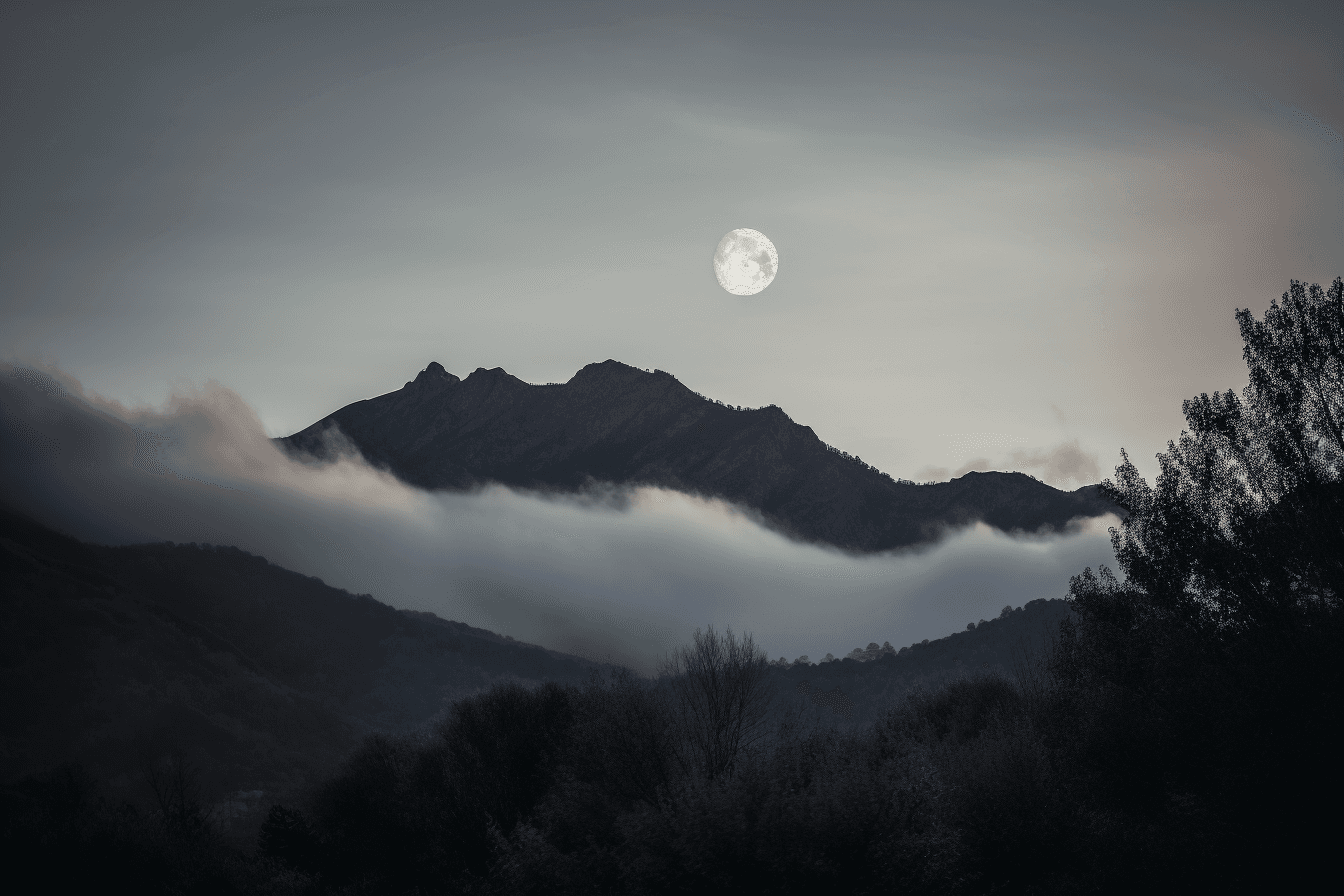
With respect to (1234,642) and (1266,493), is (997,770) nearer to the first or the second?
(1234,642)

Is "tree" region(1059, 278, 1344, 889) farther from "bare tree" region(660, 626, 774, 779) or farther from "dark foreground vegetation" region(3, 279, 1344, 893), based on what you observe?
"bare tree" region(660, 626, 774, 779)

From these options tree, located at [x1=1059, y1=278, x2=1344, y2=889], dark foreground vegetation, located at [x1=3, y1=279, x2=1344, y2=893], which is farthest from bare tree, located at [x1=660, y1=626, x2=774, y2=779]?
tree, located at [x1=1059, y1=278, x2=1344, y2=889]

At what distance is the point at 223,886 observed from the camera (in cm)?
7444

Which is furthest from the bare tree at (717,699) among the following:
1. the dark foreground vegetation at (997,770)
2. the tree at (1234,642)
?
the tree at (1234,642)

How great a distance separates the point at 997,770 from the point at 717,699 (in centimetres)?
2707

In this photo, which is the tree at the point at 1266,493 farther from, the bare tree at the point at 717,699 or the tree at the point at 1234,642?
the bare tree at the point at 717,699

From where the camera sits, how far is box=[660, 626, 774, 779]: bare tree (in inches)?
2677

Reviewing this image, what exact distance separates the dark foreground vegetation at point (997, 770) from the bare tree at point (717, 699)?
309 millimetres

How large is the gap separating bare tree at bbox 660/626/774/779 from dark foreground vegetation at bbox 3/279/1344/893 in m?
0.31

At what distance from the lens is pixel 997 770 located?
52469 mm

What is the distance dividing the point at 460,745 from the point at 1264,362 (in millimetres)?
67400

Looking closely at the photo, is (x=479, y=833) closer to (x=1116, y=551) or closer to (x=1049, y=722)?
(x=1049, y=722)

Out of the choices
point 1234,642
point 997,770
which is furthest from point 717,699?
point 1234,642

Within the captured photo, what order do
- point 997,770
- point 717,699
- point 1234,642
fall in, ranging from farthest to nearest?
point 717,699
point 997,770
point 1234,642
